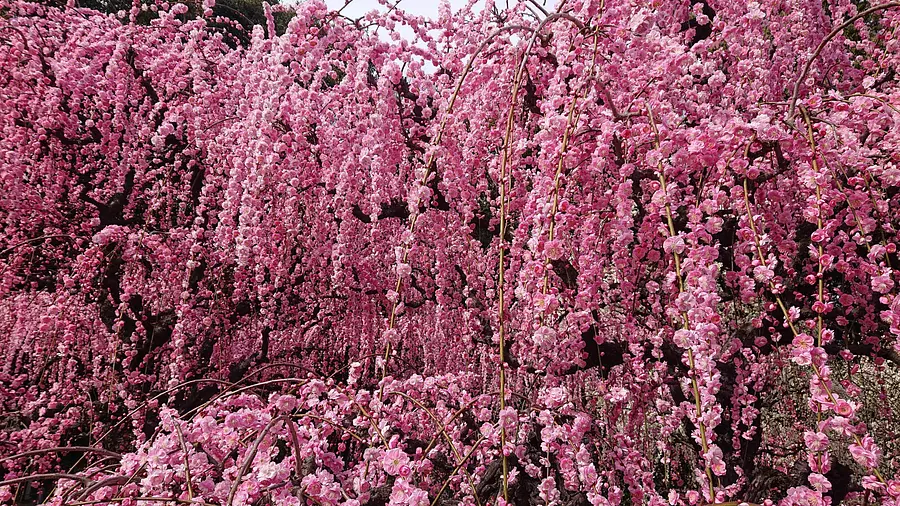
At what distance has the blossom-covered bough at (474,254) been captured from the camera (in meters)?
1.59

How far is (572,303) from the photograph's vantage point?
245 centimetres

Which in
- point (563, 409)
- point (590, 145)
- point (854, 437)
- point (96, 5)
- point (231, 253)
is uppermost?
point (96, 5)

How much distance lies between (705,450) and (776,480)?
7.58ft

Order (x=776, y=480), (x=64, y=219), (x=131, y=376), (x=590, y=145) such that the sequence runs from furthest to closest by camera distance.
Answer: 1. (x=64, y=219)
2. (x=131, y=376)
3. (x=776, y=480)
4. (x=590, y=145)

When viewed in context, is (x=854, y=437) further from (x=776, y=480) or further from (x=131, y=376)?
(x=131, y=376)

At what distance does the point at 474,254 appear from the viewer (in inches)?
134

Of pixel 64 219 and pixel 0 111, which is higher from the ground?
pixel 0 111

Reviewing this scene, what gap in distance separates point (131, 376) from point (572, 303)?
3.39 m

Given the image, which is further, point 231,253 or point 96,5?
point 96,5

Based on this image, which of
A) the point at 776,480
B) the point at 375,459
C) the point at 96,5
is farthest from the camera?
the point at 96,5

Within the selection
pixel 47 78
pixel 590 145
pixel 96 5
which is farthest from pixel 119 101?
pixel 96 5

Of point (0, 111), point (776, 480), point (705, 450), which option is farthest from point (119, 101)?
point (776, 480)

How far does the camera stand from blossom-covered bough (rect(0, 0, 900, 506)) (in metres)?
1.59

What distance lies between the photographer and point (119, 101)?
423 centimetres
